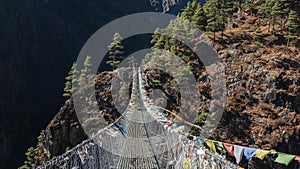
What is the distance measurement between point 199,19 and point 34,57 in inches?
1452

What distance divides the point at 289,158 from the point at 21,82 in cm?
4793

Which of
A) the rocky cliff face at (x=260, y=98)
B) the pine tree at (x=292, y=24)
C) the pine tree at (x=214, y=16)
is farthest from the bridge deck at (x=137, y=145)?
the pine tree at (x=292, y=24)

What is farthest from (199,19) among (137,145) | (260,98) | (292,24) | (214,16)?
(137,145)

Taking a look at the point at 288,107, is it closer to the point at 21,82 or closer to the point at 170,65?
the point at 170,65

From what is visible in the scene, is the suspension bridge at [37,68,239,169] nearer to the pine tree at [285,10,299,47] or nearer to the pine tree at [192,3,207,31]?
the pine tree at [192,3,207,31]

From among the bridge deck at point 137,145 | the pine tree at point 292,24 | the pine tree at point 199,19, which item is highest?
the pine tree at point 199,19

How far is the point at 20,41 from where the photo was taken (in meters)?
55.0

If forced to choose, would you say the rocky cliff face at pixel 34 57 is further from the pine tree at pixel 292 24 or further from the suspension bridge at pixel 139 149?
the pine tree at pixel 292 24

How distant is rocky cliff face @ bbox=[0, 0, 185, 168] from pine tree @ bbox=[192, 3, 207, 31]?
95.2ft

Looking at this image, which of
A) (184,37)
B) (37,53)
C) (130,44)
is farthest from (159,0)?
(184,37)

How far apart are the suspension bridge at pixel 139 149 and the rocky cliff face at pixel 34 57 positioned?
30.7 m

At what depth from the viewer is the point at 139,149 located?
15.2 m

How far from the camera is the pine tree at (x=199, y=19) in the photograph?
2872cm

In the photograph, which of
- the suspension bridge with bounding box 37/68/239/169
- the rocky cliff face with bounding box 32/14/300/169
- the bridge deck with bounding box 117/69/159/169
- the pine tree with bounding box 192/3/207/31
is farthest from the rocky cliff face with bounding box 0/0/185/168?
the suspension bridge with bounding box 37/68/239/169
